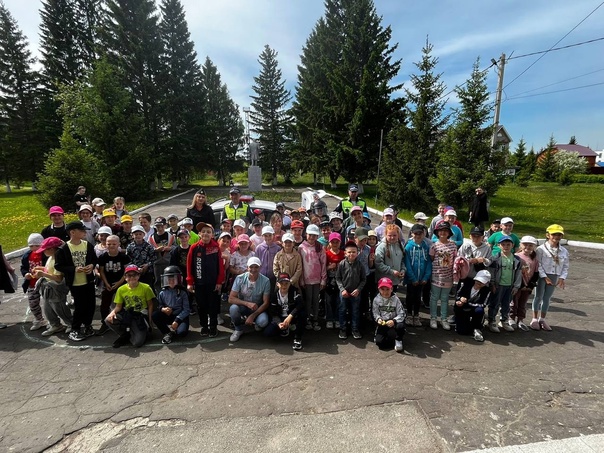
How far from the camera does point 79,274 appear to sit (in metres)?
4.95

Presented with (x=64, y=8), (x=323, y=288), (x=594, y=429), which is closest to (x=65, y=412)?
(x=323, y=288)

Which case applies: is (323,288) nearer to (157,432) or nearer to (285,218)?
(285,218)

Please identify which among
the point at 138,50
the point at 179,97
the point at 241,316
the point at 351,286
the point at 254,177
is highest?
the point at 138,50

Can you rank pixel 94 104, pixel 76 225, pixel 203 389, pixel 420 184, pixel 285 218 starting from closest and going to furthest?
1. pixel 203 389
2. pixel 76 225
3. pixel 285 218
4. pixel 420 184
5. pixel 94 104

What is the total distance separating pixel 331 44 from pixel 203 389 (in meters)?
32.0

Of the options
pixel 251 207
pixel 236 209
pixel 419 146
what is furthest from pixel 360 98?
pixel 236 209

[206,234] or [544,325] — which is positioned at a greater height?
[206,234]

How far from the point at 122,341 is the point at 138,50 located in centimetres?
2982

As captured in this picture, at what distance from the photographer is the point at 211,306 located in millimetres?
5066

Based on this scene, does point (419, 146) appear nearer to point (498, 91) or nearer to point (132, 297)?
point (498, 91)

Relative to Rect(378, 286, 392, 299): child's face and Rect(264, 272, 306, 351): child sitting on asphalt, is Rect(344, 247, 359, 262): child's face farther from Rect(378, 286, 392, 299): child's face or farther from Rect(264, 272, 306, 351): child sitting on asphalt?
Rect(264, 272, 306, 351): child sitting on asphalt

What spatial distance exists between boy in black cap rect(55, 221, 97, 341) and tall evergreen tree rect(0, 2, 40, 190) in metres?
32.9

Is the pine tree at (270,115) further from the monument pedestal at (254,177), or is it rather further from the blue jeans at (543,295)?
the blue jeans at (543,295)

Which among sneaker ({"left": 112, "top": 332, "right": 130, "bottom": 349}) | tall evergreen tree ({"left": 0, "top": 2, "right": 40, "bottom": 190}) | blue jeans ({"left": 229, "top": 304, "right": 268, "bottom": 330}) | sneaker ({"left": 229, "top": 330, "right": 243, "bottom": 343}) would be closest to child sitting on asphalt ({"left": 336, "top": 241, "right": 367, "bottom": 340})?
blue jeans ({"left": 229, "top": 304, "right": 268, "bottom": 330})
